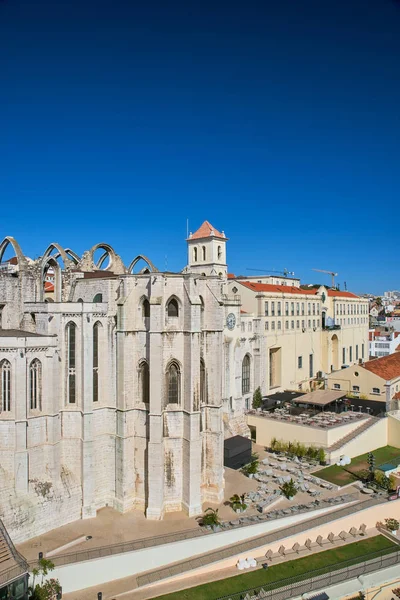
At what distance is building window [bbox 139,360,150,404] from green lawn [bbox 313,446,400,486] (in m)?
15.3

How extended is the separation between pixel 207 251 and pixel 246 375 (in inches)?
672

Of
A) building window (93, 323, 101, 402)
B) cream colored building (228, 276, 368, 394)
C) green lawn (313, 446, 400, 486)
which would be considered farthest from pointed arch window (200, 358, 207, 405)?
cream colored building (228, 276, 368, 394)

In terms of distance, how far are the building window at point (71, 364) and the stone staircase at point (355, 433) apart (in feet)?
69.8

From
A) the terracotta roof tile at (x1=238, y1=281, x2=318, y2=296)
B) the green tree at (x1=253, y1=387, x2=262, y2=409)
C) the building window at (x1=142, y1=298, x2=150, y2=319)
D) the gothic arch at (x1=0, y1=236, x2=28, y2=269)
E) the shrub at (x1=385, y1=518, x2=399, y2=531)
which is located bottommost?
the shrub at (x1=385, y1=518, x2=399, y2=531)

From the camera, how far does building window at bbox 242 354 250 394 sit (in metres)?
46.2

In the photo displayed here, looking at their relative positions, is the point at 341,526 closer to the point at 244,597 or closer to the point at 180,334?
the point at 244,597

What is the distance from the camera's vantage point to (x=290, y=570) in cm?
2427

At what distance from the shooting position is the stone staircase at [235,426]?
41.2m

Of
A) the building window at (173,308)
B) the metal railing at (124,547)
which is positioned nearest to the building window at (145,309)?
the building window at (173,308)

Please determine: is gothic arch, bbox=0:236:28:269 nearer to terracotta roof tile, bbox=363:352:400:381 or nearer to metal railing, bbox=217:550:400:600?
metal railing, bbox=217:550:400:600

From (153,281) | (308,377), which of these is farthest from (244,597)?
(308,377)

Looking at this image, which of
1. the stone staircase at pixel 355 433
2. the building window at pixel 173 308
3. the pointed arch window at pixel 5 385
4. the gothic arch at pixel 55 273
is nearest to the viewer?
the pointed arch window at pixel 5 385

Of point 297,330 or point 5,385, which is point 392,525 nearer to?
point 5,385

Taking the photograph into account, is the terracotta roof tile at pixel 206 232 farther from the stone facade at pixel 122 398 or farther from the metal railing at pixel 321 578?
the metal railing at pixel 321 578
